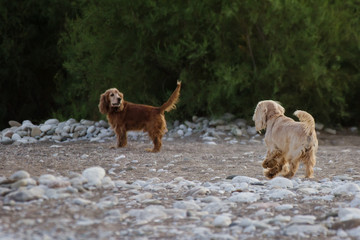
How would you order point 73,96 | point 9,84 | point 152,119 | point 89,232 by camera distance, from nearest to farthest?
point 89,232 → point 152,119 → point 73,96 → point 9,84

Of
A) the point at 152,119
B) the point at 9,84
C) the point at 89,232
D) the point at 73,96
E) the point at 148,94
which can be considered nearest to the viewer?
the point at 89,232

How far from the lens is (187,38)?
37.1 ft

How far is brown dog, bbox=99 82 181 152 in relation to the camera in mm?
8133

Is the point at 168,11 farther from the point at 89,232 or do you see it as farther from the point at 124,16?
the point at 89,232

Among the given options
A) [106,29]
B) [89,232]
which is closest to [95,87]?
[106,29]

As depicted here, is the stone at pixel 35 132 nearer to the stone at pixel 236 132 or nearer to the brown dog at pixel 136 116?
the brown dog at pixel 136 116

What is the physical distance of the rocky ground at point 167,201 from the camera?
3295 millimetres

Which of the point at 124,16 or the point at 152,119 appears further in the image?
the point at 124,16

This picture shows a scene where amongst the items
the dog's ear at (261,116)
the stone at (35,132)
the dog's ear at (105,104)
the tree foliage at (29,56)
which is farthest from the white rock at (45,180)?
the tree foliage at (29,56)

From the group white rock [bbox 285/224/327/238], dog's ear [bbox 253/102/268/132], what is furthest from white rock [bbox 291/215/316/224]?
dog's ear [bbox 253/102/268/132]

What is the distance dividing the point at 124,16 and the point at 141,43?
691 millimetres

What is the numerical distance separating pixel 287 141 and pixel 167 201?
1954 mm

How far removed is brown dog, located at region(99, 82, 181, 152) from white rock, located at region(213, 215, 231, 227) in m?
A: 4.63

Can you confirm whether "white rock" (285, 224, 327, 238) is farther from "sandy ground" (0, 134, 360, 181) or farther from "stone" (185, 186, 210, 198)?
"sandy ground" (0, 134, 360, 181)
